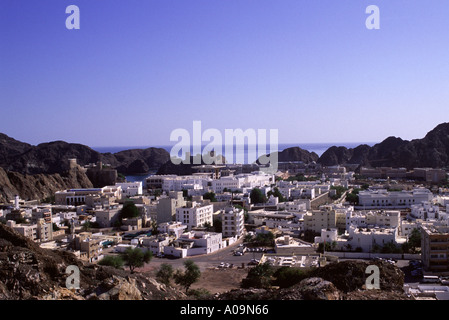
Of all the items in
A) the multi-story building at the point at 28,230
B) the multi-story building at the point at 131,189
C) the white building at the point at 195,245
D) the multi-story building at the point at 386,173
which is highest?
the multi-story building at the point at 386,173

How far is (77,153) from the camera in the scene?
45562 millimetres

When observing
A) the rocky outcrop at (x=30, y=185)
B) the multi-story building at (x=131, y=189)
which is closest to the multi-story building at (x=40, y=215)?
the rocky outcrop at (x=30, y=185)

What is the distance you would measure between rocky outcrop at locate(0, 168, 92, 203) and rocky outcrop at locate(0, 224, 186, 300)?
662 inches

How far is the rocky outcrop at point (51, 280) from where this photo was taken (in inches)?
171

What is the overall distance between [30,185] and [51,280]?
20458 mm

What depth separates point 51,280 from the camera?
17.8ft

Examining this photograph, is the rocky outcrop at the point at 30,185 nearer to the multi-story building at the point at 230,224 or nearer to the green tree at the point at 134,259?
the multi-story building at the point at 230,224

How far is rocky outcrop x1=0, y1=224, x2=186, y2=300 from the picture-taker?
14.2ft

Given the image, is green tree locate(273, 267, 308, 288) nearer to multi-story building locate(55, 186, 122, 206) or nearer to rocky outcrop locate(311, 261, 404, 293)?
rocky outcrop locate(311, 261, 404, 293)

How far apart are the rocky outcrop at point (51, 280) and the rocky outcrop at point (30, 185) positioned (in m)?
16.8

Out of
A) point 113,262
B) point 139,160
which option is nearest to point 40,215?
point 113,262

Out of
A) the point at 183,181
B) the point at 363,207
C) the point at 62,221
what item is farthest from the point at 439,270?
the point at 183,181

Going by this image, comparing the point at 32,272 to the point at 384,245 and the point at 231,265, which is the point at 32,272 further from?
the point at 384,245
